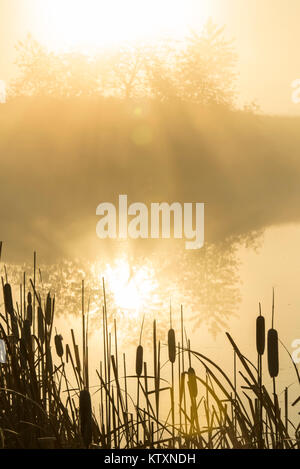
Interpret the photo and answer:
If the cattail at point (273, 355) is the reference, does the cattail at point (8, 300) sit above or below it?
above

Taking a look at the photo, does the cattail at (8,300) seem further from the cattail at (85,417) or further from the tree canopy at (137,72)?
the tree canopy at (137,72)

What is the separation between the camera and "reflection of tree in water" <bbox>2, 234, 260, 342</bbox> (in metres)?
10.4

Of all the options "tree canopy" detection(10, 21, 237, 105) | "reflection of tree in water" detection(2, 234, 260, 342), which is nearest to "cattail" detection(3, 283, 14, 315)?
"reflection of tree in water" detection(2, 234, 260, 342)

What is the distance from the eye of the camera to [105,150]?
33.9m

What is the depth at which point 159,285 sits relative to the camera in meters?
13.3

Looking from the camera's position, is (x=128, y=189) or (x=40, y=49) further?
(x=40, y=49)

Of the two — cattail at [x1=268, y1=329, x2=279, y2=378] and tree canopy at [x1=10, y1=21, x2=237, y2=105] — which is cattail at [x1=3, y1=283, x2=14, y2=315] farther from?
tree canopy at [x1=10, y1=21, x2=237, y2=105]

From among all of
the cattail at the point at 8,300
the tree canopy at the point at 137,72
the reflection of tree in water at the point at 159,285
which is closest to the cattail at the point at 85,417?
the cattail at the point at 8,300

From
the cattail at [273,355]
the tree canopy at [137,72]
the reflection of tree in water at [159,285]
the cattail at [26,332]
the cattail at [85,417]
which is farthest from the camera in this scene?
the tree canopy at [137,72]

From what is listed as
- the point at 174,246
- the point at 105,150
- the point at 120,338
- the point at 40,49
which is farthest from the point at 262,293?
the point at 40,49

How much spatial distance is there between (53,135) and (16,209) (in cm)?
938

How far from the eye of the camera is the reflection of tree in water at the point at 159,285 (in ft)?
34.2
